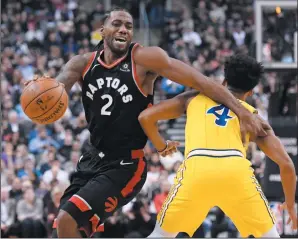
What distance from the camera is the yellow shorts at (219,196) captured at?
641 cm

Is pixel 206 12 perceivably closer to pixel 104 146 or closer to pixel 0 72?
pixel 0 72

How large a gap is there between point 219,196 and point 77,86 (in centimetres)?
1215

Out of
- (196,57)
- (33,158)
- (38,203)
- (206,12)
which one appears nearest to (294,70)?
(38,203)

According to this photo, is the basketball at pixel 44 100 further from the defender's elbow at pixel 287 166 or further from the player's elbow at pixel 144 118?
the defender's elbow at pixel 287 166

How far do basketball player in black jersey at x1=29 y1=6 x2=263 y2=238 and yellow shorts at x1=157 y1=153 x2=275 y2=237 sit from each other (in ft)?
2.04

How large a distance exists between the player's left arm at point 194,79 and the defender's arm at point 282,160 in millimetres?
87

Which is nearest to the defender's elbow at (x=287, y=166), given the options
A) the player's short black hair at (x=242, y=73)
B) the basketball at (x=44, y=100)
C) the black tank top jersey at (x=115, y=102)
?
the player's short black hair at (x=242, y=73)

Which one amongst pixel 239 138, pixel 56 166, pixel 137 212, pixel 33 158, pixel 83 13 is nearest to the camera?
pixel 239 138

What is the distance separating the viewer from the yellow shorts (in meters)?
6.41

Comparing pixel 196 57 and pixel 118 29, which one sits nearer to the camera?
pixel 118 29

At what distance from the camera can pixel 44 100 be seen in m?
6.75

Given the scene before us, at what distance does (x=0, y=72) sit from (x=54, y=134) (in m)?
2.59

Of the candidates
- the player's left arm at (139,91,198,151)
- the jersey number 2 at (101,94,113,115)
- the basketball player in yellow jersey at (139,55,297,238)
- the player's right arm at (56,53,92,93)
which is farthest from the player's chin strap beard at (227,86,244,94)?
the player's right arm at (56,53,92,93)

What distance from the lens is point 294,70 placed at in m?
13.1
